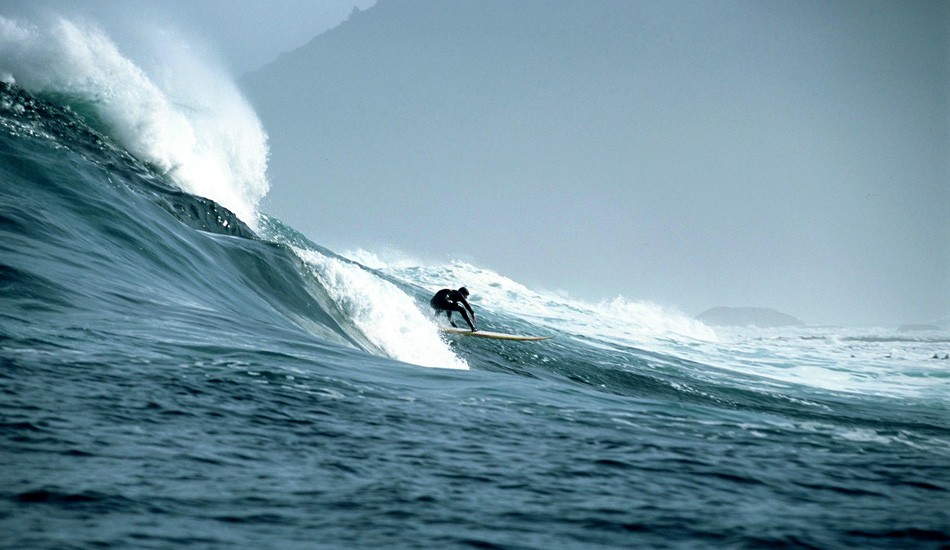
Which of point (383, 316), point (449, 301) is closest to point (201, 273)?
point (383, 316)

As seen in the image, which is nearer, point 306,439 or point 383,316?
point 306,439

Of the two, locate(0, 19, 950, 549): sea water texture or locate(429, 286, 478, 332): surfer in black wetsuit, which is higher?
locate(429, 286, 478, 332): surfer in black wetsuit

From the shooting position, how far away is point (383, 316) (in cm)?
1195

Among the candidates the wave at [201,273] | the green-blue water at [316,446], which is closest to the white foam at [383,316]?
the wave at [201,273]

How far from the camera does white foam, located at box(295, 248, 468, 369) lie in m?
→ 10.8

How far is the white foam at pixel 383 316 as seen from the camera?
423 inches

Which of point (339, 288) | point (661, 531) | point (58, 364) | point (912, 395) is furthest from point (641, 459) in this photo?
point (912, 395)

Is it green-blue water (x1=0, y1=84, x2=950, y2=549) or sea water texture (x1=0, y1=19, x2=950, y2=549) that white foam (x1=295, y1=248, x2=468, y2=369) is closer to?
sea water texture (x1=0, y1=19, x2=950, y2=549)

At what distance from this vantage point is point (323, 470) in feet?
10.6

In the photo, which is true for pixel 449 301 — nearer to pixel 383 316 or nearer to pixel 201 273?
pixel 383 316

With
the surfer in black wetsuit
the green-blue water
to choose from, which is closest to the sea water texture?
the green-blue water

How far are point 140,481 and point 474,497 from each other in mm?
1346

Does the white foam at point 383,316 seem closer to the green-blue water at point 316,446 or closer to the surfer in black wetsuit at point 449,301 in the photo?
the surfer in black wetsuit at point 449,301

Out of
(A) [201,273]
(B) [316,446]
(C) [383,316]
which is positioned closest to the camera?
(B) [316,446]
